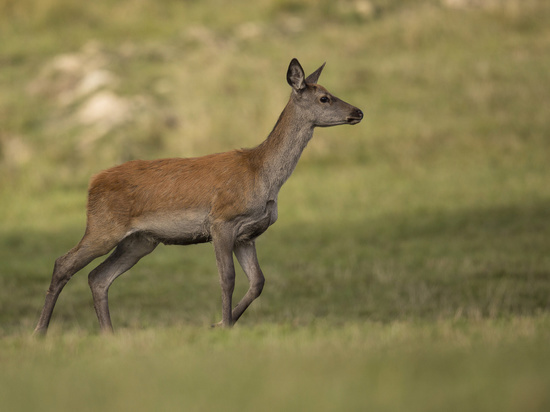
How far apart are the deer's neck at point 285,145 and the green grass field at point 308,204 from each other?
1.35 meters

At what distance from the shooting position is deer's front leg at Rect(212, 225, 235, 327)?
8.62 meters

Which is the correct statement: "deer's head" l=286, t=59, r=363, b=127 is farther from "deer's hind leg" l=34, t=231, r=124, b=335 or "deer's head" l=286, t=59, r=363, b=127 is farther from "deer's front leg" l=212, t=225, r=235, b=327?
"deer's hind leg" l=34, t=231, r=124, b=335

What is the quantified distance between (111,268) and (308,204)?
1118cm

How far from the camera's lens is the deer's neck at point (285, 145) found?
8891mm

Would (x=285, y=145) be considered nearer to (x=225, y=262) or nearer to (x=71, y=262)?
(x=225, y=262)

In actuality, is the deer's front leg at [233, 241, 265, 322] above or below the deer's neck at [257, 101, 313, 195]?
below

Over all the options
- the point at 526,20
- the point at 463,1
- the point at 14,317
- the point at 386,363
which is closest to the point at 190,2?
the point at 463,1

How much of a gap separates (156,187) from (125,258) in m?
0.81

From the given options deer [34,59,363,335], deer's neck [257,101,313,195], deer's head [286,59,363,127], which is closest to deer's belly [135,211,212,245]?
deer [34,59,363,335]

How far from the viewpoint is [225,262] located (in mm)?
8711

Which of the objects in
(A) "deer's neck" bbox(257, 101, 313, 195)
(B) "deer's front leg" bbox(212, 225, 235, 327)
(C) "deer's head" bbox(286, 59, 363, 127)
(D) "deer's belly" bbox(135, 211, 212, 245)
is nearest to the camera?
(B) "deer's front leg" bbox(212, 225, 235, 327)

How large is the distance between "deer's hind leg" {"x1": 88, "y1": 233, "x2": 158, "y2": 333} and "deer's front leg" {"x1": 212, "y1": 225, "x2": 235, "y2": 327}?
2.64 feet

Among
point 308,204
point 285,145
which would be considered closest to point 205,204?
point 285,145

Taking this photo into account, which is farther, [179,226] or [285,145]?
[285,145]
